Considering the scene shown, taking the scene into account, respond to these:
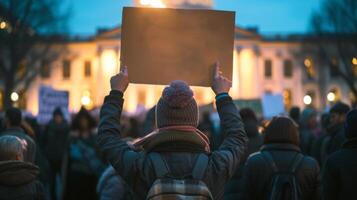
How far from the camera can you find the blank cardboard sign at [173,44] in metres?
4.10

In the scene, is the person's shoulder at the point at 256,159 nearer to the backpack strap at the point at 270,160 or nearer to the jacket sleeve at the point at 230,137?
the backpack strap at the point at 270,160

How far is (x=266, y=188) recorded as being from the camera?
5.68 m

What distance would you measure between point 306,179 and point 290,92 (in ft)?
251

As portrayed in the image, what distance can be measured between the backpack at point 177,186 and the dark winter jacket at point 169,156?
4 centimetres

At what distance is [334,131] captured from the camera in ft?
23.7

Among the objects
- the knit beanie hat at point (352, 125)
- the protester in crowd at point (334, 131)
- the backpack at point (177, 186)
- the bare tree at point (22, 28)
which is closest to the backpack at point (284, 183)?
the knit beanie hat at point (352, 125)

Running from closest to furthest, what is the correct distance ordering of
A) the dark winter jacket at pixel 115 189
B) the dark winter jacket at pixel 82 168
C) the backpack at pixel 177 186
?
the backpack at pixel 177 186
the dark winter jacket at pixel 115 189
the dark winter jacket at pixel 82 168

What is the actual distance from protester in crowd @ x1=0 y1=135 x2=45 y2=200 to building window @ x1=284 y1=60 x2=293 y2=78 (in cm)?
7762

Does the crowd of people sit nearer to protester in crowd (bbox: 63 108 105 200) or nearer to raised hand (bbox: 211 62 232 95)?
raised hand (bbox: 211 62 232 95)

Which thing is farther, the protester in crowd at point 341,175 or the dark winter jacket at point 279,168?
the dark winter jacket at point 279,168

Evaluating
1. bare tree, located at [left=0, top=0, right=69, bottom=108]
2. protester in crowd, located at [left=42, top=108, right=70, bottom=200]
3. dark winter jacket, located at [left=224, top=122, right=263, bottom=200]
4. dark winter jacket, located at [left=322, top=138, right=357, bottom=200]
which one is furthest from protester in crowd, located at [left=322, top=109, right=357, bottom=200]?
bare tree, located at [left=0, top=0, right=69, bottom=108]

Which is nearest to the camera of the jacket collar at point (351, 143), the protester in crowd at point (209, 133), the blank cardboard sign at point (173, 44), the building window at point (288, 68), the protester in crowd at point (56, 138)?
the blank cardboard sign at point (173, 44)

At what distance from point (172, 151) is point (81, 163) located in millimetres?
6027

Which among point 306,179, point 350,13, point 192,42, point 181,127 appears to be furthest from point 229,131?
point 350,13
